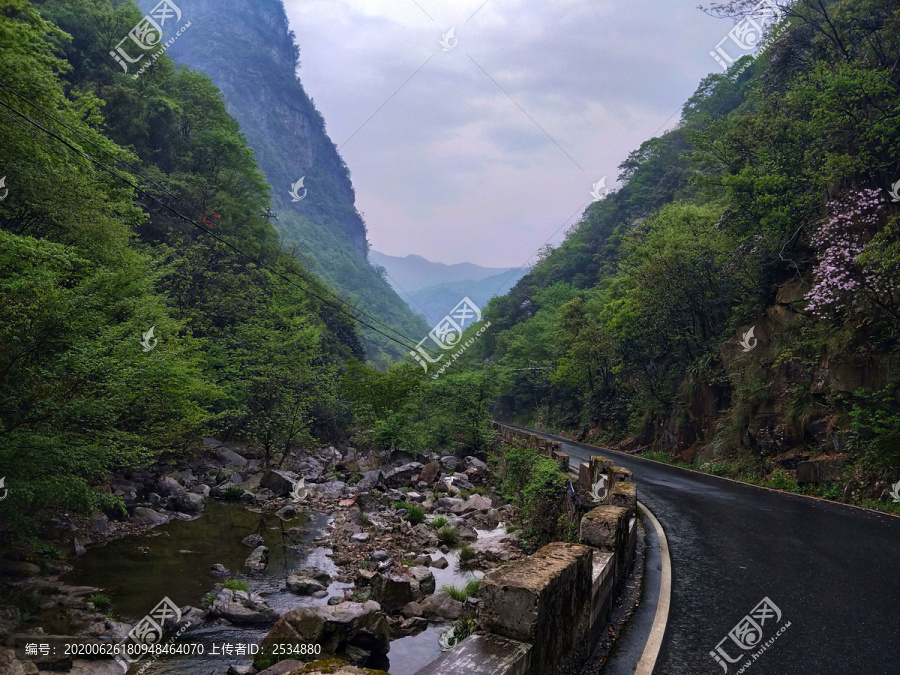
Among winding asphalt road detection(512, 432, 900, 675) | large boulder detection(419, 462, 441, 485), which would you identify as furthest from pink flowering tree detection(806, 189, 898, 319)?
large boulder detection(419, 462, 441, 485)

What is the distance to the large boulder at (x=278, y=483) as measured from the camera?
17.6 metres

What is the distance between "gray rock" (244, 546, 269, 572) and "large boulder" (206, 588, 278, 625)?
211cm

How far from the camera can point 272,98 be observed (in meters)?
163

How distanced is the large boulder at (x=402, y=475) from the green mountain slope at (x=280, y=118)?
10081 cm

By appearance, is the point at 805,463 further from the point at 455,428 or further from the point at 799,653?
the point at 455,428

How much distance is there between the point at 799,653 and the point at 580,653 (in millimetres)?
1963

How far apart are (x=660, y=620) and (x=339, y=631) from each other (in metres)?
3.99

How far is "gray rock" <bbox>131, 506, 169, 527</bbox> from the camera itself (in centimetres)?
1268

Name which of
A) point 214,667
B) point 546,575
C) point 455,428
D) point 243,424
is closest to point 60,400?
point 214,667

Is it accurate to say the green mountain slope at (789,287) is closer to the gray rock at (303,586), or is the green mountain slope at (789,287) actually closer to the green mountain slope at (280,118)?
the gray rock at (303,586)

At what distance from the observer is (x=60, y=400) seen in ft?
28.0

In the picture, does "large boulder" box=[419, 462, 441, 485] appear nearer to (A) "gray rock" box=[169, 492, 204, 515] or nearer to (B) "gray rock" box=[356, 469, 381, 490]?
(B) "gray rock" box=[356, 469, 381, 490]

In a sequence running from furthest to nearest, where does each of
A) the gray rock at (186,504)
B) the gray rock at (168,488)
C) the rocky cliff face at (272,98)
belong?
the rocky cliff face at (272,98) → the gray rock at (168,488) → the gray rock at (186,504)

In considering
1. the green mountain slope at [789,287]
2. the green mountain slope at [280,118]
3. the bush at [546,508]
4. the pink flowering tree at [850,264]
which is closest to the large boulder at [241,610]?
the bush at [546,508]
